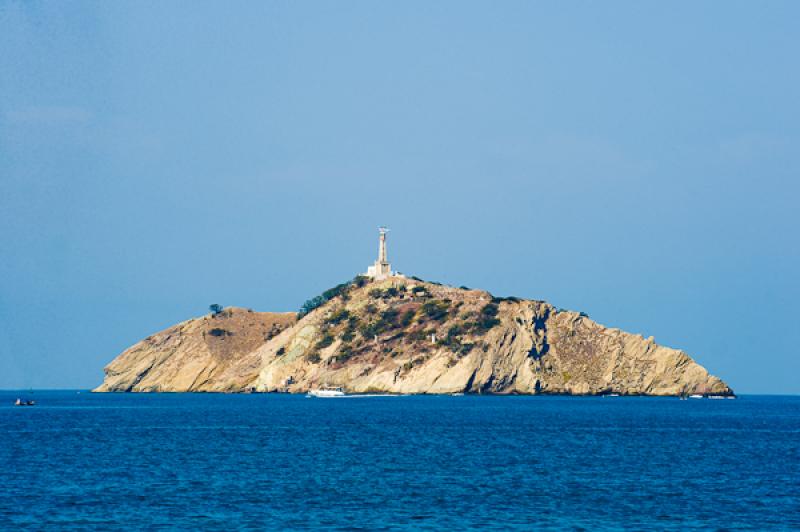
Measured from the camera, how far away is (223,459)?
7188 cm

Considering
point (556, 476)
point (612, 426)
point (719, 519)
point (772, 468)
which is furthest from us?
point (612, 426)

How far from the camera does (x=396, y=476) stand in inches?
2442

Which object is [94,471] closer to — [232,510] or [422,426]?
[232,510]

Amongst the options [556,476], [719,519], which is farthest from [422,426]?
[719,519]

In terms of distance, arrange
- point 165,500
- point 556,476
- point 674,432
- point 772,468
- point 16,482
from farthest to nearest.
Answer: point 674,432 < point 772,468 < point 556,476 < point 16,482 < point 165,500

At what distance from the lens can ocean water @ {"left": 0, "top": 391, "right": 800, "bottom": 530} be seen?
4691 centimetres

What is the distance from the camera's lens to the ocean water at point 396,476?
1847 inches

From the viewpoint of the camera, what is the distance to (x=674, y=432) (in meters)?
106

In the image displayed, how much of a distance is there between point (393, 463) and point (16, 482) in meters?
22.8

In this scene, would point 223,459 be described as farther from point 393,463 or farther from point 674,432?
point 674,432

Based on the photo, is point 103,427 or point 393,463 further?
point 103,427

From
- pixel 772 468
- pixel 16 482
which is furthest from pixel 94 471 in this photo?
pixel 772 468

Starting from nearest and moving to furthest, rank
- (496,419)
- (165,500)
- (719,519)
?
(719,519), (165,500), (496,419)

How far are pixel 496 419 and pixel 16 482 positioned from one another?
239ft
